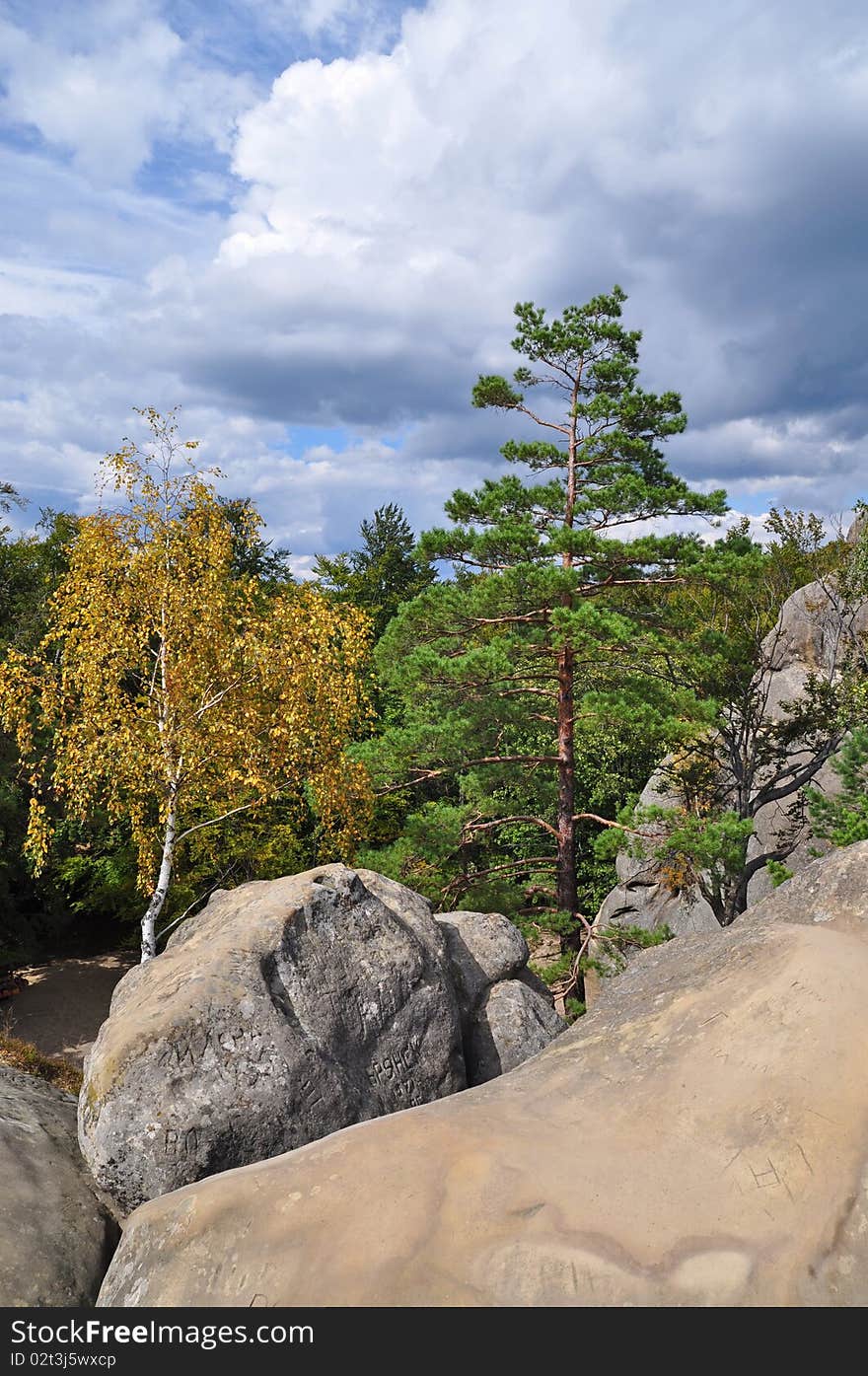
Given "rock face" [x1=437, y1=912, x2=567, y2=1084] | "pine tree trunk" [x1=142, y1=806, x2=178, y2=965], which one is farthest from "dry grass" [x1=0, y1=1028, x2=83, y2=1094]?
"rock face" [x1=437, y1=912, x2=567, y2=1084]

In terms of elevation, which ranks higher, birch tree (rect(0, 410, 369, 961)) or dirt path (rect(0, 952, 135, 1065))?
birch tree (rect(0, 410, 369, 961))

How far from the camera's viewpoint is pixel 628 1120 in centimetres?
513

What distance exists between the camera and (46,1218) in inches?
339

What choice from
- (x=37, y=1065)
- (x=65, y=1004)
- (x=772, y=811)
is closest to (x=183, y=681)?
(x=37, y=1065)

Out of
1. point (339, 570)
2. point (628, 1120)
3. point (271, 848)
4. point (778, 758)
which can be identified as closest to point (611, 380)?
point (778, 758)

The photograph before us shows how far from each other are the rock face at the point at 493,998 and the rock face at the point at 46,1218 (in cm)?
449

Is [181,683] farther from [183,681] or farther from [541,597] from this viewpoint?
[541,597]

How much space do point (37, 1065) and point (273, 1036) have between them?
685 cm

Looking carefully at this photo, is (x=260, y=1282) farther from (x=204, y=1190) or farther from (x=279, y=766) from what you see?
(x=279, y=766)

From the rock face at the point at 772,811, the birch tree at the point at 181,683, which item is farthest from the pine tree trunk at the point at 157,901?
the rock face at the point at 772,811

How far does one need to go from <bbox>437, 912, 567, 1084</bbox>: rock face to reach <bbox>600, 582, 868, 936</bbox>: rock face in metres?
5.70

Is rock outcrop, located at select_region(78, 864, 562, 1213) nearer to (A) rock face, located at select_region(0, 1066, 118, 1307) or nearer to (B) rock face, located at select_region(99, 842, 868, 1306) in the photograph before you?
(A) rock face, located at select_region(0, 1066, 118, 1307)

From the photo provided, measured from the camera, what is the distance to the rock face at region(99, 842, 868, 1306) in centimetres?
438

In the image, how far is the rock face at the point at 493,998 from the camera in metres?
11.4
